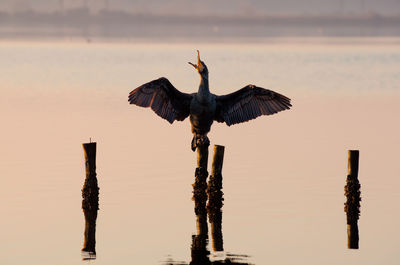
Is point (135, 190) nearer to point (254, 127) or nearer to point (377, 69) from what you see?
point (254, 127)

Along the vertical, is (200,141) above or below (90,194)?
above

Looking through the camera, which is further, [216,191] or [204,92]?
[216,191]

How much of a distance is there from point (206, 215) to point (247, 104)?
309cm

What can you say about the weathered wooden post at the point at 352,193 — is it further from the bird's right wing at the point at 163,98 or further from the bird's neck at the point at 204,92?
the bird's right wing at the point at 163,98

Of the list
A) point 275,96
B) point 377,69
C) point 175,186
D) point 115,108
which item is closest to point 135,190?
point 175,186

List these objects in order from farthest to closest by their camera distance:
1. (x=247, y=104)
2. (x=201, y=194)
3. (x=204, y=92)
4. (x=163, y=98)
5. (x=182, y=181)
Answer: (x=182, y=181) < (x=247, y=104) < (x=201, y=194) < (x=163, y=98) < (x=204, y=92)

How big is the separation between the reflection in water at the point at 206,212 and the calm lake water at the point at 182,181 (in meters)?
0.20

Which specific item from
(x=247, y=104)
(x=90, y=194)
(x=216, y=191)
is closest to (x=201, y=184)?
(x=216, y=191)

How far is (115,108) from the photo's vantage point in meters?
48.9

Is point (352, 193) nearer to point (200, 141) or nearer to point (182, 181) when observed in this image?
point (200, 141)

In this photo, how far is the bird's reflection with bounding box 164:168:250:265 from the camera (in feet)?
70.2

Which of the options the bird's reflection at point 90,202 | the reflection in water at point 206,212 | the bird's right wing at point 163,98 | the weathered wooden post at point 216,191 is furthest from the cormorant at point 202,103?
the bird's reflection at point 90,202

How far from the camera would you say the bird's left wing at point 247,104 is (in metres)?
25.2

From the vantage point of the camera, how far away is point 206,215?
24750 millimetres
